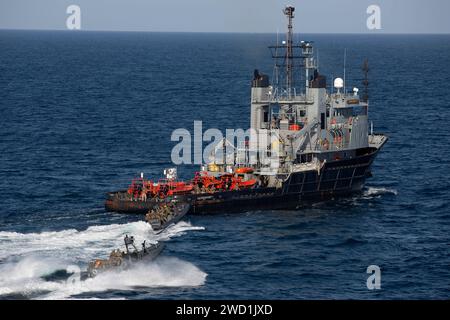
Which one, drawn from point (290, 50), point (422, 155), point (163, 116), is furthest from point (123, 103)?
point (290, 50)

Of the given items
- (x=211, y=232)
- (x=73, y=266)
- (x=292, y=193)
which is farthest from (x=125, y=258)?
(x=292, y=193)

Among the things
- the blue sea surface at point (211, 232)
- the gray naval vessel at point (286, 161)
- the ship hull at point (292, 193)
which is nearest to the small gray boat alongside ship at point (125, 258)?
the blue sea surface at point (211, 232)

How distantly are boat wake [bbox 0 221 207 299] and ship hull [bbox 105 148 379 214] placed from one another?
6.57 metres

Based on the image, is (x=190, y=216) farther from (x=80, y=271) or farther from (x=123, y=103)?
(x=123, y=103)

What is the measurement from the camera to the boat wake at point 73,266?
66.6 metres

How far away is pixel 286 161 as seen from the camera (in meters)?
96.8

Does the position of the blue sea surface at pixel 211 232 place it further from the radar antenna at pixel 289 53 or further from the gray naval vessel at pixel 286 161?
the radar antenna at pixel 289 53

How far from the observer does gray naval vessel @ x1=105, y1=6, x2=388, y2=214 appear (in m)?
92.1

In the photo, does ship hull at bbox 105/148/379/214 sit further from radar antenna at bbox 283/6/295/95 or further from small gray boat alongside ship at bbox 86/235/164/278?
small gray boat alongside ship at bbox 86/235/164/278

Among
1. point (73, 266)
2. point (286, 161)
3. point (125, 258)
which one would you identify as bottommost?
point (73, 266)

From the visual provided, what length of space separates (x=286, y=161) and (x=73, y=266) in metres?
31.1

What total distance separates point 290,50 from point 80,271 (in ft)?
133

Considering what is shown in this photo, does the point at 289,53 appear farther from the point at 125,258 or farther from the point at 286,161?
the point at 125,258

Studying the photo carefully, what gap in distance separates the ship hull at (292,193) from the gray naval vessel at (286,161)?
0.28ft
